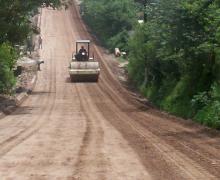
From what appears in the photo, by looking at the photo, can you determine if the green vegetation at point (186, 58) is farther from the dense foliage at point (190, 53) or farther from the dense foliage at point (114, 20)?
the dense foliage at point (114, 20)

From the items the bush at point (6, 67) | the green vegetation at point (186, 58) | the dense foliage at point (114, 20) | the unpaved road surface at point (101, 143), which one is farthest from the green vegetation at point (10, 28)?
the dense foliage at point (114, 20)

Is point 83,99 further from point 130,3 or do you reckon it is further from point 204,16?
point 130,3

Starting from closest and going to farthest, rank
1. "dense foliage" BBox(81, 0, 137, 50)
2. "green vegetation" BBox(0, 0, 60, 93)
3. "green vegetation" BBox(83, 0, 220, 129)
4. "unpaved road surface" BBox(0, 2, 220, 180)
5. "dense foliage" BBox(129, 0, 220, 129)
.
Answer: "unpaved road surface" BBox(0, 2, 220, 180), "dense foliage" BBox(129, 0, 220, 129), "green vegetation" BBox(83, 0, 220, 129), "green vegetation" BBox(0, 0, 60, 93), "dense foliage" BBox(81, 0, 137, 50)

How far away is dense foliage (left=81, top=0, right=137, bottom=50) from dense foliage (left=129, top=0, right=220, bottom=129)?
2987 centimetres

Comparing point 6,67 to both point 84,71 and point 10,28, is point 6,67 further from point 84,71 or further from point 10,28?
point 84,71

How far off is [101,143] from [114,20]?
50.2 meters

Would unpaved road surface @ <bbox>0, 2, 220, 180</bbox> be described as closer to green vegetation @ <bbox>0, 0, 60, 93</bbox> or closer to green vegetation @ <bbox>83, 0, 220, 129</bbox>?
Answer: green vegetation @ <bbox>83, 0, 220, 129</bbox>

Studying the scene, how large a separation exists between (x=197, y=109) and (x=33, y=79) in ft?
83.2

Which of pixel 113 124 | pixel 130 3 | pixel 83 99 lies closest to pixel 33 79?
pixel 83 99

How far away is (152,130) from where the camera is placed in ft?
61.5

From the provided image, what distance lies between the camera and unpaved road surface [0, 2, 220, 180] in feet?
35.0

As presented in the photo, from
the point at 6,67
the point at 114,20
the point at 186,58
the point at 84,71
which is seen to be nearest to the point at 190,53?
the point at 186,58

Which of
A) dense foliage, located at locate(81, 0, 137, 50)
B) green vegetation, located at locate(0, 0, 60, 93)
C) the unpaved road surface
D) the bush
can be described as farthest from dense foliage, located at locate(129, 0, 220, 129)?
dense foliage, located at locate(81, 0, 137, 50)

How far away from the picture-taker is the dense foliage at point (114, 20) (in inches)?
2424
